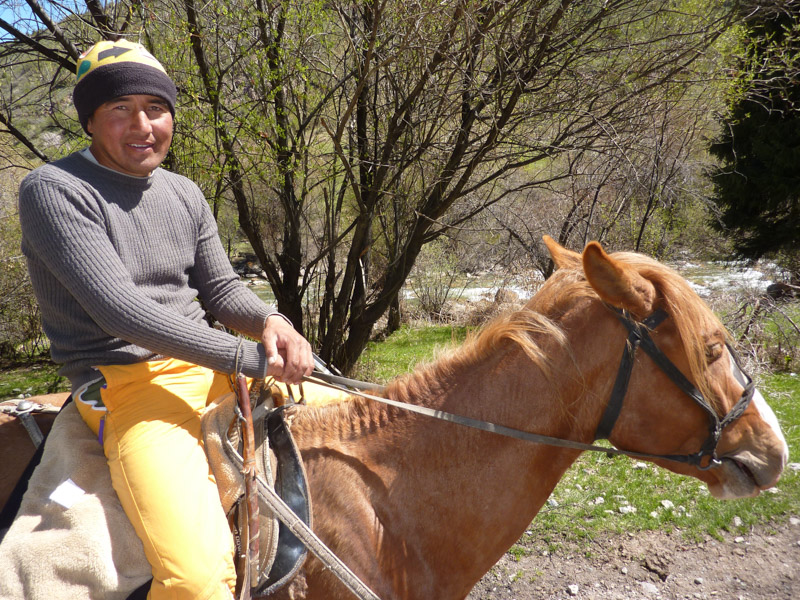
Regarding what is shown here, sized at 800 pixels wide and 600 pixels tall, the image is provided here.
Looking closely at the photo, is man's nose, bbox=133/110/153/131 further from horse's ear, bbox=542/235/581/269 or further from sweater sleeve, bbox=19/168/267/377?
horse's ear, bbox=542/235/581/269

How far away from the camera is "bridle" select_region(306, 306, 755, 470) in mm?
1763

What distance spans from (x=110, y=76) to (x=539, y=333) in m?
1.76

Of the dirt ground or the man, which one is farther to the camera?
the dirt ground

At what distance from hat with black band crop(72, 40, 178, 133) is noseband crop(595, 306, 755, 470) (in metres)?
1.84

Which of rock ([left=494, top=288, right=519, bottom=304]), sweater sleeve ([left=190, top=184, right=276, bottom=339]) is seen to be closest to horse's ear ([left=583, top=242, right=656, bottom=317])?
sweater sleeve ([left=190, top=184, right=276, bottom=339])

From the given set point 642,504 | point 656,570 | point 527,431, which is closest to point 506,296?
point 642,504

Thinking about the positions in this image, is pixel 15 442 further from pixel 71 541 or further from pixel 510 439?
pixel 510 439

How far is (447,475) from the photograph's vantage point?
6.21 ft

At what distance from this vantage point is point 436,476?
1893 millimetres

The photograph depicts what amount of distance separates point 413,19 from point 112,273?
12.6 ft

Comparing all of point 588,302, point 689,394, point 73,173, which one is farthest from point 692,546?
point 73,173

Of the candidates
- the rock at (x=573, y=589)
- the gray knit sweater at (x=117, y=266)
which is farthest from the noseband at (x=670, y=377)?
the rock at (x=573, y=589)

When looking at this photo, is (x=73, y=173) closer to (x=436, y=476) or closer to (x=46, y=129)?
(x=436, y=476)

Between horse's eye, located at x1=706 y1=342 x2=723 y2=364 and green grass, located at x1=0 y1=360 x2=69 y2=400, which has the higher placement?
horse's eye, located at x1=706 y1=342 x2=723 y2=364
